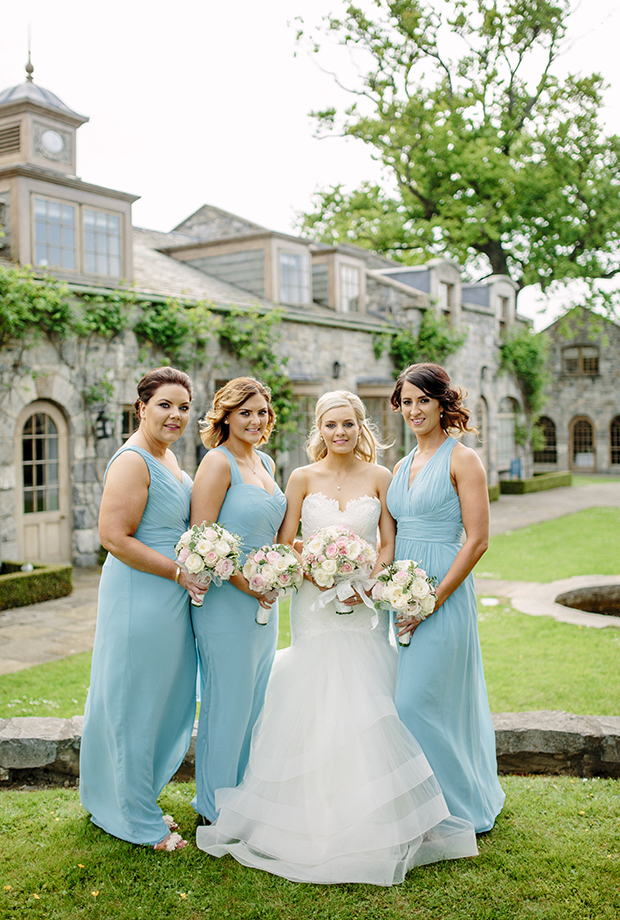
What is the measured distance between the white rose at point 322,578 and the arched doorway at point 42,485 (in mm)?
7733

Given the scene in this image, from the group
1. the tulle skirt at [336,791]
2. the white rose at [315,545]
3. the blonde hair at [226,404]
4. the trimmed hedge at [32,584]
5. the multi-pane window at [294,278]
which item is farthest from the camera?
the multi-pane window at [294,278]

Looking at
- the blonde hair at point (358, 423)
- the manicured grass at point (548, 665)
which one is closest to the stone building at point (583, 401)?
the manicured grass at point (548, 665)

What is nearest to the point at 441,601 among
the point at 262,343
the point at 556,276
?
the point at 262,343

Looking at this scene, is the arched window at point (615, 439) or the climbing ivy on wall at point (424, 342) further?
the arched window at point (615, 439)

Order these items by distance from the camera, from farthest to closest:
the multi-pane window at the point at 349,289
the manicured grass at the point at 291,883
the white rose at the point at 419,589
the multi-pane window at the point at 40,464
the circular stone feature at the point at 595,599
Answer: the multi-pane window at the point at 349,289, the multi-pane window at the point at 40,464, the circular stone feature at the point at 595,599, the white rose at the point at 419,589, the manicured grass at the point at 291,883

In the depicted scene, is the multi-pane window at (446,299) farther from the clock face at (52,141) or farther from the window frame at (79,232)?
the clock face at (52,141)

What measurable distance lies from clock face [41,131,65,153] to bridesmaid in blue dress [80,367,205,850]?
31.2ft

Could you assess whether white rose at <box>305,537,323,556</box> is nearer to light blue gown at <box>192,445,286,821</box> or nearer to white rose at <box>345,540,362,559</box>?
white rose at <box>345,540,362,559</box>

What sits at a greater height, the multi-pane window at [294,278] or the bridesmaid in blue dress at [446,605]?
the multi-pane window at [294,278]

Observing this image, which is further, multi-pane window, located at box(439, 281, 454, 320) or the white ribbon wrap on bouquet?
multi-pane window, located at box(439, 281, 454, 320)

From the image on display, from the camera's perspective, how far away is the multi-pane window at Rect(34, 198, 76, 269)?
1069 centimetres

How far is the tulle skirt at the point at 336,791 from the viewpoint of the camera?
3152mm

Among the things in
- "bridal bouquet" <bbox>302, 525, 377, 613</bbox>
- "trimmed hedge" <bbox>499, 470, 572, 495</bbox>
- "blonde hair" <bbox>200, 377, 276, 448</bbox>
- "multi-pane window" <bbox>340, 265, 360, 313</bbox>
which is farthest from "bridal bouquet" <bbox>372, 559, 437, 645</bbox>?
"trimmed hedge" <bbox>499, 470, 572, 495</bbox>

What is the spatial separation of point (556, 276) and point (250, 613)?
24244 mm
